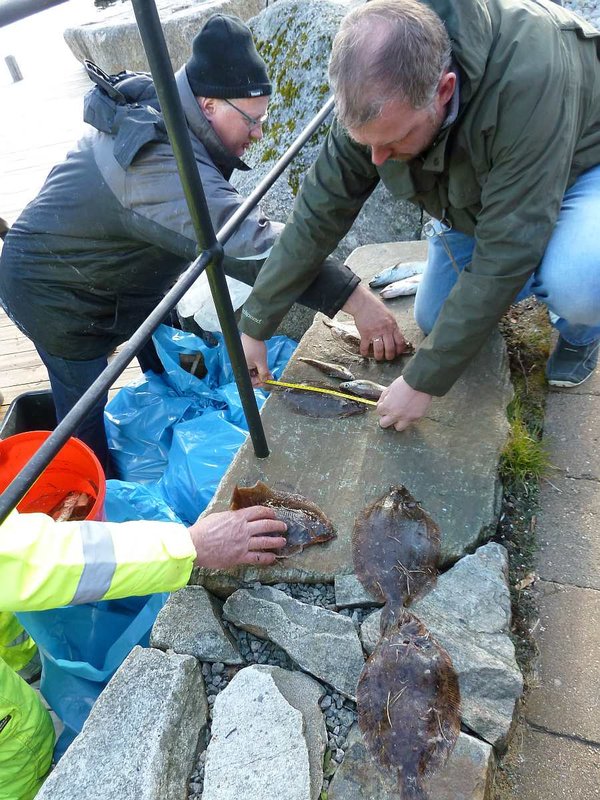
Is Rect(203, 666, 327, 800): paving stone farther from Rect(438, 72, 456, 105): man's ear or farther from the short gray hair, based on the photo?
Rect(438, 72, 456, 105): man's ear

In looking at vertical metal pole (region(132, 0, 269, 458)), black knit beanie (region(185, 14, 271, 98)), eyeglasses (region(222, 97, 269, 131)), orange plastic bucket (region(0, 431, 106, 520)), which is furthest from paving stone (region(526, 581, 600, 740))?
black knit beanie (region(185, 14, 271, 98))

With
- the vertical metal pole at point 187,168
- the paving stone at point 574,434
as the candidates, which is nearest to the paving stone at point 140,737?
the vertical metal pole at point 187,168

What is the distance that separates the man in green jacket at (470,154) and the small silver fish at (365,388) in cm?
21

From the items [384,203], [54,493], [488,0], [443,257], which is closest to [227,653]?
[54,493]

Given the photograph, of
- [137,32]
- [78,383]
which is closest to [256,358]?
[78,383]

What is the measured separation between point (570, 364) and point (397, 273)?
3.45 ft

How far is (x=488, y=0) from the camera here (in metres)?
2.03

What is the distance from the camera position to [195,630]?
2.12 meters

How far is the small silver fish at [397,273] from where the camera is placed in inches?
135

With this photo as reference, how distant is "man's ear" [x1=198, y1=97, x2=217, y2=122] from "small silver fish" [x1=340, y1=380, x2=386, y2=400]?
4.70 ft

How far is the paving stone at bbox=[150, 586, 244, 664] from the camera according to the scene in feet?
6.86

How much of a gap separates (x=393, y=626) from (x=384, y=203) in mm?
2979

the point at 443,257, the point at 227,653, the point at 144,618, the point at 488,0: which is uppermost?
the point at 488,0

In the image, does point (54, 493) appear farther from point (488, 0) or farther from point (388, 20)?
point (488, 0)
